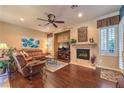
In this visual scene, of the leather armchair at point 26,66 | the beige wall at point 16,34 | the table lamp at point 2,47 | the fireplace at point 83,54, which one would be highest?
the beige wall at point 16,34

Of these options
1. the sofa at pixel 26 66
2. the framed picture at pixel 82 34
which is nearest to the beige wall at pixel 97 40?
the framed picture at pixel 82 34

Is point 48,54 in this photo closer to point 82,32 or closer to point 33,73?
point 33,73

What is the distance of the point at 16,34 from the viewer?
10.5 feet

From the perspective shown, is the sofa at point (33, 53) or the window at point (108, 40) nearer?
the sofa at point (33, 53)

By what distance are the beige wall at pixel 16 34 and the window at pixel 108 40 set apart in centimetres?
233

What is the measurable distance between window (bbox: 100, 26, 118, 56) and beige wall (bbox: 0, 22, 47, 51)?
2.33 metres

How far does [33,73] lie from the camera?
3.63 m

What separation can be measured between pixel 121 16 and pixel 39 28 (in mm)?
2887

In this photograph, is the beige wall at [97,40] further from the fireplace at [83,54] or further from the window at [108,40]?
the fireplace at [83,54]

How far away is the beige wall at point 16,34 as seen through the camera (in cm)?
311

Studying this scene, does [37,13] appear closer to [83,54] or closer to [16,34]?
[16,34]

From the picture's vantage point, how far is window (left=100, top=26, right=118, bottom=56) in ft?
12.9

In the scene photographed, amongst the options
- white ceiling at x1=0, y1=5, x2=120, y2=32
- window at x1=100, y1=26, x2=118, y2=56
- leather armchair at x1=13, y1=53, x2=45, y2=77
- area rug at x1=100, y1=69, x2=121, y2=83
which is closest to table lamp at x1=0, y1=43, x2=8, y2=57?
leather armchair at x1=13, y1=53, x2=45, y2=77

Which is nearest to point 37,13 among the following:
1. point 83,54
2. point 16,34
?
point 16,34
